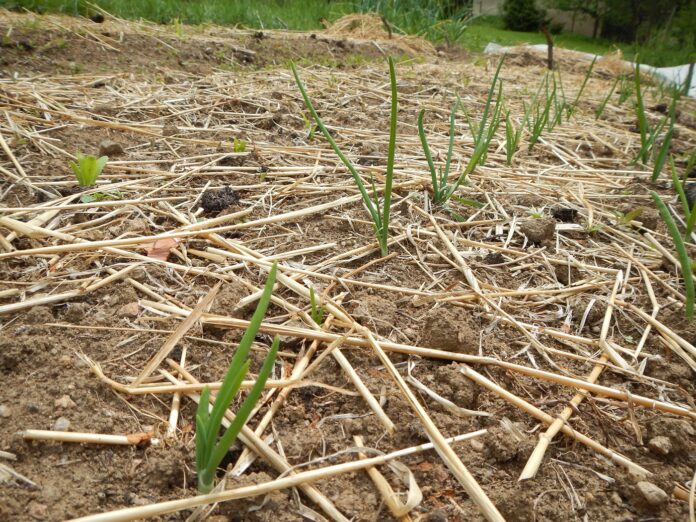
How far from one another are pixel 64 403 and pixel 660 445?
1099mm

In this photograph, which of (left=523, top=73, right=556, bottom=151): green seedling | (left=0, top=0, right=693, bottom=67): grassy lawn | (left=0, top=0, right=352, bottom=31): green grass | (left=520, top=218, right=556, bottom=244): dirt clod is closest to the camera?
(left=520, top=218, right=556, bottom=244): dirt clod

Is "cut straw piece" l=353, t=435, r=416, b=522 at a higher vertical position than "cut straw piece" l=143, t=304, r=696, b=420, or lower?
lower

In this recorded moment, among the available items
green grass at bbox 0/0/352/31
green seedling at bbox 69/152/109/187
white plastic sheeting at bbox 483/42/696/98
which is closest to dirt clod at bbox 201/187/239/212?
green seedling at bbox 69/152/109/187

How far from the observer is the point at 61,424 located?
0.87 metres

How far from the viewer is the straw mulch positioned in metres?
0.83

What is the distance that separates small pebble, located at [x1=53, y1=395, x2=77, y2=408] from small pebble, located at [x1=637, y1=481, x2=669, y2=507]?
1015 mm

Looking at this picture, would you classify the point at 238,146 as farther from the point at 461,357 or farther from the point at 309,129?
Result: the point at 461,357

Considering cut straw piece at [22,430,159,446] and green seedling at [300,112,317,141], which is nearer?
cut straw piece at [22,430,159,446]

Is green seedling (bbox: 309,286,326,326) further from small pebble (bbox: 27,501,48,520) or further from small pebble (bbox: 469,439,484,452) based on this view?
small pebble (bbox: 27,501,48,520)

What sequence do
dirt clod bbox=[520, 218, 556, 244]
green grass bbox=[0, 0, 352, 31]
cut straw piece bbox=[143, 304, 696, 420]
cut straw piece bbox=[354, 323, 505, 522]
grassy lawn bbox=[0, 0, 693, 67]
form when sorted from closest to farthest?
1. cut straw piece bbox=[354, 323, 505, 522]
2. cut straw piece bbox=[143, 304, 696, 420]
3. dirt clod bbox=[520, 218, 556, 244]
4. green grass bbox=[0, 0, 352, 31]
5. grassy lawn bbox=[0, 0, 693, 67]

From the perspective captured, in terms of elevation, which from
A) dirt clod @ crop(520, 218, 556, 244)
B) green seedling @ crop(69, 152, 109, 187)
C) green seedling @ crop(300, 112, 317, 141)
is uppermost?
green seedling @ crop(300, 112, 317, 141)

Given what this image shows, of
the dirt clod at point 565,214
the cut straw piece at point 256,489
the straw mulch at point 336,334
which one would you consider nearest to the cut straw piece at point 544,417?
the straw mulch at point 336,334

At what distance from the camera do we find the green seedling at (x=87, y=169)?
1.60 meters

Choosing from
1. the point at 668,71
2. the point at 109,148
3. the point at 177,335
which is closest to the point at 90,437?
the point at 177,335
